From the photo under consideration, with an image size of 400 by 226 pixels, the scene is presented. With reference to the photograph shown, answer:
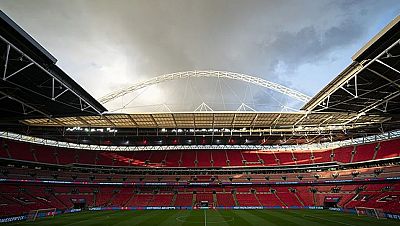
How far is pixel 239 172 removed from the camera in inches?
2255

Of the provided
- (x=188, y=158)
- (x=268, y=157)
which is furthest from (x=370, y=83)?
(x=188, y=158)

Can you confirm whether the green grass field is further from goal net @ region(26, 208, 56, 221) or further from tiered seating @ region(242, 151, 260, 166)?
tiered seating @ region(242, 151, 260, 166)

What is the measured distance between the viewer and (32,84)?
Result: 22.1m

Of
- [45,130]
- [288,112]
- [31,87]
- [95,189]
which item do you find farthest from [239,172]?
[31,87]

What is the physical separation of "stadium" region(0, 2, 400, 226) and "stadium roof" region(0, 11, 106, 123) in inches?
5.1

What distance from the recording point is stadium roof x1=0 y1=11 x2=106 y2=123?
16.3m

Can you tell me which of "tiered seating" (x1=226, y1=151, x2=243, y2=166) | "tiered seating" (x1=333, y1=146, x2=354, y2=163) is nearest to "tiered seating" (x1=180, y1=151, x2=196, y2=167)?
"tiered seating" (x1=226, y1=151, x2=243, y2=166)

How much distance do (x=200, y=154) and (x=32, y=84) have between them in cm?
4446

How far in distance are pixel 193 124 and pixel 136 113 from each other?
10.6 metres

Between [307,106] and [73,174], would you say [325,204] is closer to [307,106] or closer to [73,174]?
[307,106]

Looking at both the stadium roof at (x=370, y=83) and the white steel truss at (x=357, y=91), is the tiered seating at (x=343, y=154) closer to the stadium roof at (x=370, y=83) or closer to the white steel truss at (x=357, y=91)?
the stadium roof at (x=370, y=83)

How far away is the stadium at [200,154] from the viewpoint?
2427 centimetres

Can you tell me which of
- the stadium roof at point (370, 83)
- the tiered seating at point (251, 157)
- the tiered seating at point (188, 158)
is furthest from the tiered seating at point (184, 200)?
the stadium roof at point (370, 83)

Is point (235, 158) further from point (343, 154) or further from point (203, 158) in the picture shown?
point (343, 154)
